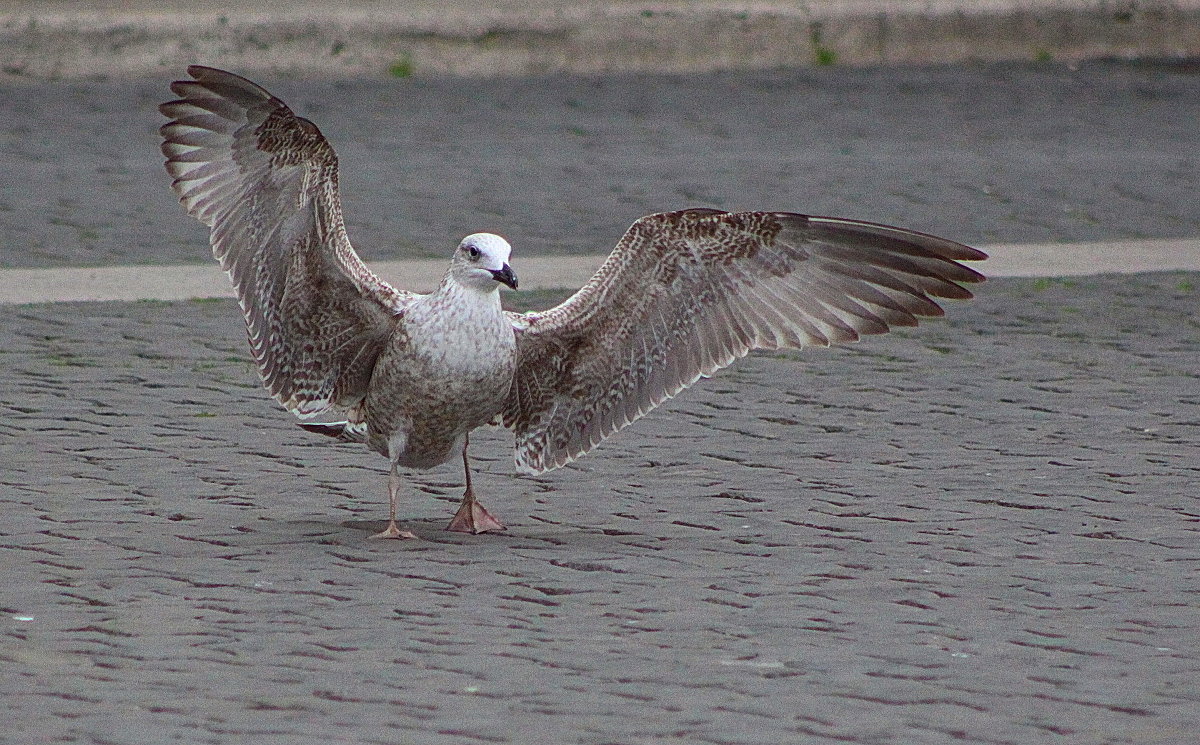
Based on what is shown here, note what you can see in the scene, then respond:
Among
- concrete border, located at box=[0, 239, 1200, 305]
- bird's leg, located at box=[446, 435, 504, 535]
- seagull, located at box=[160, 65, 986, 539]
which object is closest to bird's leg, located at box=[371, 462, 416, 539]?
seagull, located at box=[160, 65, 986, 539]

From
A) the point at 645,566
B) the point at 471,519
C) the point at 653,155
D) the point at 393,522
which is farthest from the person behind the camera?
the point at 653,155

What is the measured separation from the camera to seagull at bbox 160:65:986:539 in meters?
6.18

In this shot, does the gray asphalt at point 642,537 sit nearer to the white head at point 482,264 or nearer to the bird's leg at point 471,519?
the bird's leg at point 471,519

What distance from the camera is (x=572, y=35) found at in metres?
17.4

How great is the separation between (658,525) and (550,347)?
2.12 feet

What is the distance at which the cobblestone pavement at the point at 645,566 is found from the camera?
4668mm

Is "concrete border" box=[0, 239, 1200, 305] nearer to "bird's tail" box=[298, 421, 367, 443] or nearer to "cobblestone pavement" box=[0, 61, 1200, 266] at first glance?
"cobblestone pavement" box=[0, 61, 1200, 266]

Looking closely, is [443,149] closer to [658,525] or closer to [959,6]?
[959,6]

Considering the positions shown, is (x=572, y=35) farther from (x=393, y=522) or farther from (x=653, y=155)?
(x=393, y=522)

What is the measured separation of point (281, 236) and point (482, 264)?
2.31ft

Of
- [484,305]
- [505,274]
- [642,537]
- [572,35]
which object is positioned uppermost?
[572,35]

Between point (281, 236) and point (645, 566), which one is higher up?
point (281, 236)

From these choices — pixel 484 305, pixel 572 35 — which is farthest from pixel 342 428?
pixel 572 35

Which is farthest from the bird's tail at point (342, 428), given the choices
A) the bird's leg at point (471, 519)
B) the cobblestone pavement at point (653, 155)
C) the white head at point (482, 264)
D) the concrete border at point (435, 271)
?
the cobblestone pavement at point (653, 155)
